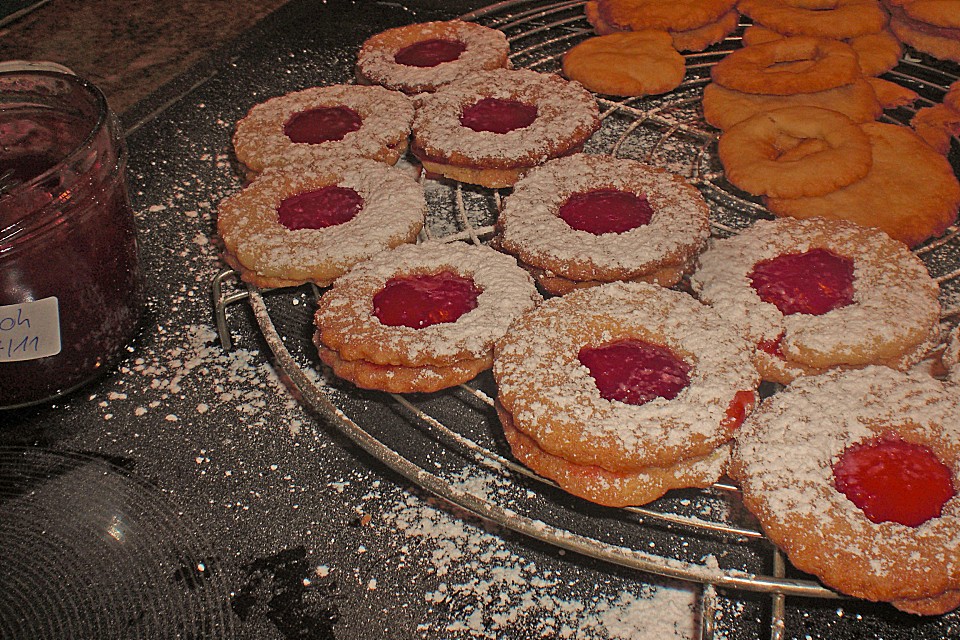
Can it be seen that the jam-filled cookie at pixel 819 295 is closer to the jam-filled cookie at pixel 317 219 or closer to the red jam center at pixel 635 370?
the red jam center at pixel 635 370

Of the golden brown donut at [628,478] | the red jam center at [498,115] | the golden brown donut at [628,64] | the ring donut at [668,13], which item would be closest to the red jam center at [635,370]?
the golden brown donut at [628,478]

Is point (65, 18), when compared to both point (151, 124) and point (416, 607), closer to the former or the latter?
point (151, 124)

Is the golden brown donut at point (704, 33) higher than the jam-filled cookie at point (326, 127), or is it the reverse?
the golden brown donut at point (704, 33)

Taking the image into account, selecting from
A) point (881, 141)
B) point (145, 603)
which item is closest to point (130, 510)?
point (145, 603)

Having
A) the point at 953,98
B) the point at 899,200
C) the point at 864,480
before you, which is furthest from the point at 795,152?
the point at 864,480

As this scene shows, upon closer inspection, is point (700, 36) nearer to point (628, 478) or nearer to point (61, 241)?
point (628, 478)
